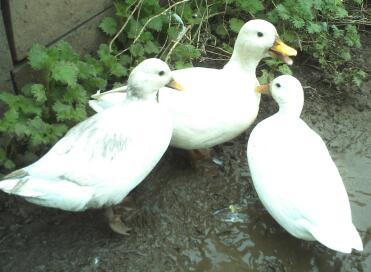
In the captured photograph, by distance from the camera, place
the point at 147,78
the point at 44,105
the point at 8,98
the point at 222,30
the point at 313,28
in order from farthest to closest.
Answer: the point at 222,30, the point at 313,28, the point at 44,105, the point at 8,98, the point at 147,78

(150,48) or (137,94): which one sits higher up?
(137,94)

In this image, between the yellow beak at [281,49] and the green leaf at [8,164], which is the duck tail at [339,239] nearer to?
the yellow beak at [281,49]

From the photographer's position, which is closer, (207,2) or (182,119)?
(182,119)

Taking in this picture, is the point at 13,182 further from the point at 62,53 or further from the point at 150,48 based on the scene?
the point at 150,48

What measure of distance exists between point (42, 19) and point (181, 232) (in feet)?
5.25

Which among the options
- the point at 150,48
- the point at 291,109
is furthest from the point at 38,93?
the point at 291,109

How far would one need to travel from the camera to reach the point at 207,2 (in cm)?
429

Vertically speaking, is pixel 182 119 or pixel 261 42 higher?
pixel 261 42

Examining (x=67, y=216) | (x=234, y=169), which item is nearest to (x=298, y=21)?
(x=234, y=169)

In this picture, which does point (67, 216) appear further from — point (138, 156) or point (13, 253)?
point (138, 156)

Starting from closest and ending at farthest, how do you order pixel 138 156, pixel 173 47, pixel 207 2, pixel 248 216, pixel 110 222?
1. pixel 138 156
2. pixel 110 222
3. pixel 248 216
4. pixel 173 47
5. pixel 207 2

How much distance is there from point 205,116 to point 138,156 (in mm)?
534

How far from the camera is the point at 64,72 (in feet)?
9.95

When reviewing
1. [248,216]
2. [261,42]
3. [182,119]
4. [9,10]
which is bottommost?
[248,216]
